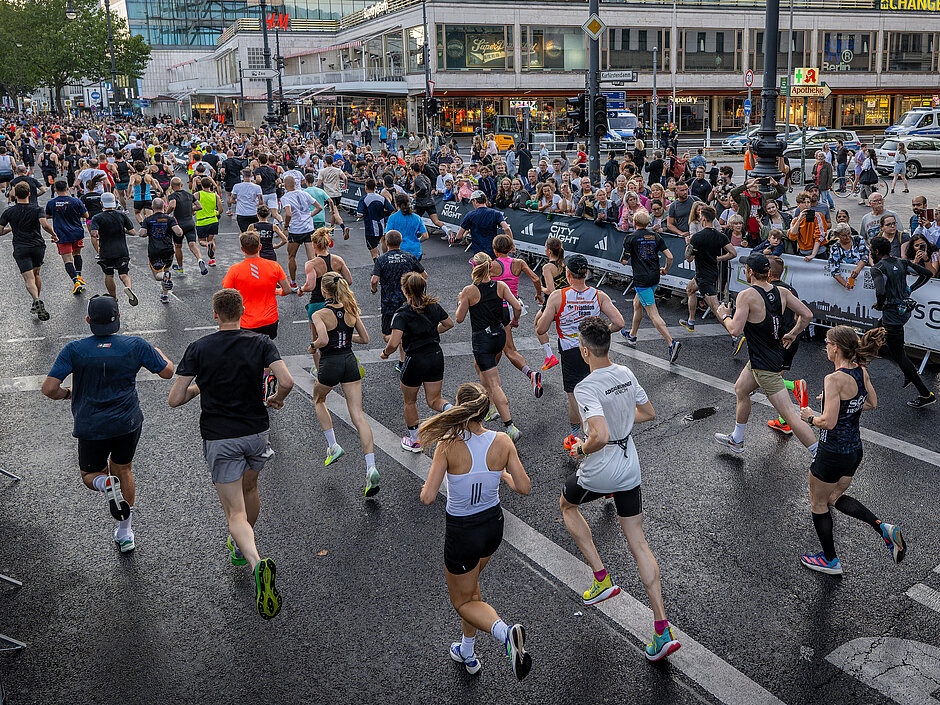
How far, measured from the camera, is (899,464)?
792cm

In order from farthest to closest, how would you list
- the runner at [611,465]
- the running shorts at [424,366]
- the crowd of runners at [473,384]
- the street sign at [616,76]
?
1. the street sign at [616,76]
2. the running shorts at [424,366]
3. the runner at [611,465]
4. the crowd of runners at [473,384]

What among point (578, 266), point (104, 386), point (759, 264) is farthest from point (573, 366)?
point (104, 386)

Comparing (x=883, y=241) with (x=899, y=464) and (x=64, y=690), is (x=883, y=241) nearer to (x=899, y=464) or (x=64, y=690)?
(x=899, y=464)

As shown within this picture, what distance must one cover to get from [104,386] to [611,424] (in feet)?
12.2

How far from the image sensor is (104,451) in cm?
626

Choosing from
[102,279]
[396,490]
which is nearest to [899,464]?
[396,490]

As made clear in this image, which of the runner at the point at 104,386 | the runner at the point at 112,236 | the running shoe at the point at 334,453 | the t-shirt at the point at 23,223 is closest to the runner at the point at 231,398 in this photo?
the runner at the point at 104,386

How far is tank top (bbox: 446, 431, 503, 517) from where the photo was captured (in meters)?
4.67

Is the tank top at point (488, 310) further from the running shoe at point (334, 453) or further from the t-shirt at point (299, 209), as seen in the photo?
the t-shirt at point (299, 209)

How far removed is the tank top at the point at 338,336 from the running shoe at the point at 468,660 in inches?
129

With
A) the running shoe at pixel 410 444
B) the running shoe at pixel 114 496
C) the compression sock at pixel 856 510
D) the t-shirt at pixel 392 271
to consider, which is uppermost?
the t-shirt at pixel 392 271

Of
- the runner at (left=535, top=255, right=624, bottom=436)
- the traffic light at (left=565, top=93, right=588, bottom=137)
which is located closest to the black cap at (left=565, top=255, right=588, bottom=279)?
the runner at (left=535, top=255, right=624, bottom=436)

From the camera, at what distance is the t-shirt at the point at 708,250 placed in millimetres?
11797

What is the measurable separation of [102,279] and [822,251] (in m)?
13.5
